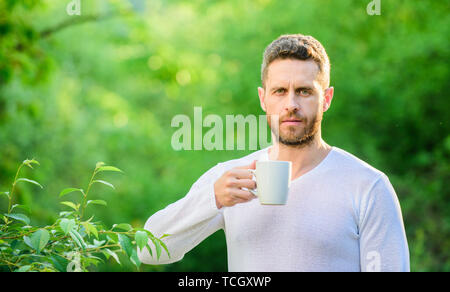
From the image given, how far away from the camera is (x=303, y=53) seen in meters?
1.64

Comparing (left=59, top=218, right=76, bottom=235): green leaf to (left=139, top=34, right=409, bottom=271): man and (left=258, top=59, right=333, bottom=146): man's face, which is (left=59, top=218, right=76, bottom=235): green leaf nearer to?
(left=139, top=34, right=409, bottom=271): man

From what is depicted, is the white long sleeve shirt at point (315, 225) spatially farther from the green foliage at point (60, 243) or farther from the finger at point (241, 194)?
the green foliage at point (60, 243)

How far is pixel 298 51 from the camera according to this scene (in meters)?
1.63

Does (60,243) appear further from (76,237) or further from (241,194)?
(241,194)

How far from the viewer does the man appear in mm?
1468

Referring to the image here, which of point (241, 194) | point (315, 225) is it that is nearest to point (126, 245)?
point (241, 194)

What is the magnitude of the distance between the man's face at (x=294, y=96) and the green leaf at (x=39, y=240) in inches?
30.8

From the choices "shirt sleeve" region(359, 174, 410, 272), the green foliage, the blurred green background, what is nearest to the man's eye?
"shirt sleeve" region(359, 174, 410, 272)

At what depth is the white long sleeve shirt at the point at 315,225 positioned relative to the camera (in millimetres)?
1463

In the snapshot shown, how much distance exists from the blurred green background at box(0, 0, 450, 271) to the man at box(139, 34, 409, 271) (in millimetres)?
4247

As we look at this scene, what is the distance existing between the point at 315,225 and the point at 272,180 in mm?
Answer: 297

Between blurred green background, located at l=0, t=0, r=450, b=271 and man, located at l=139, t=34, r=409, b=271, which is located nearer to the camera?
man, located at l=139, t=34, r=409, b=271
